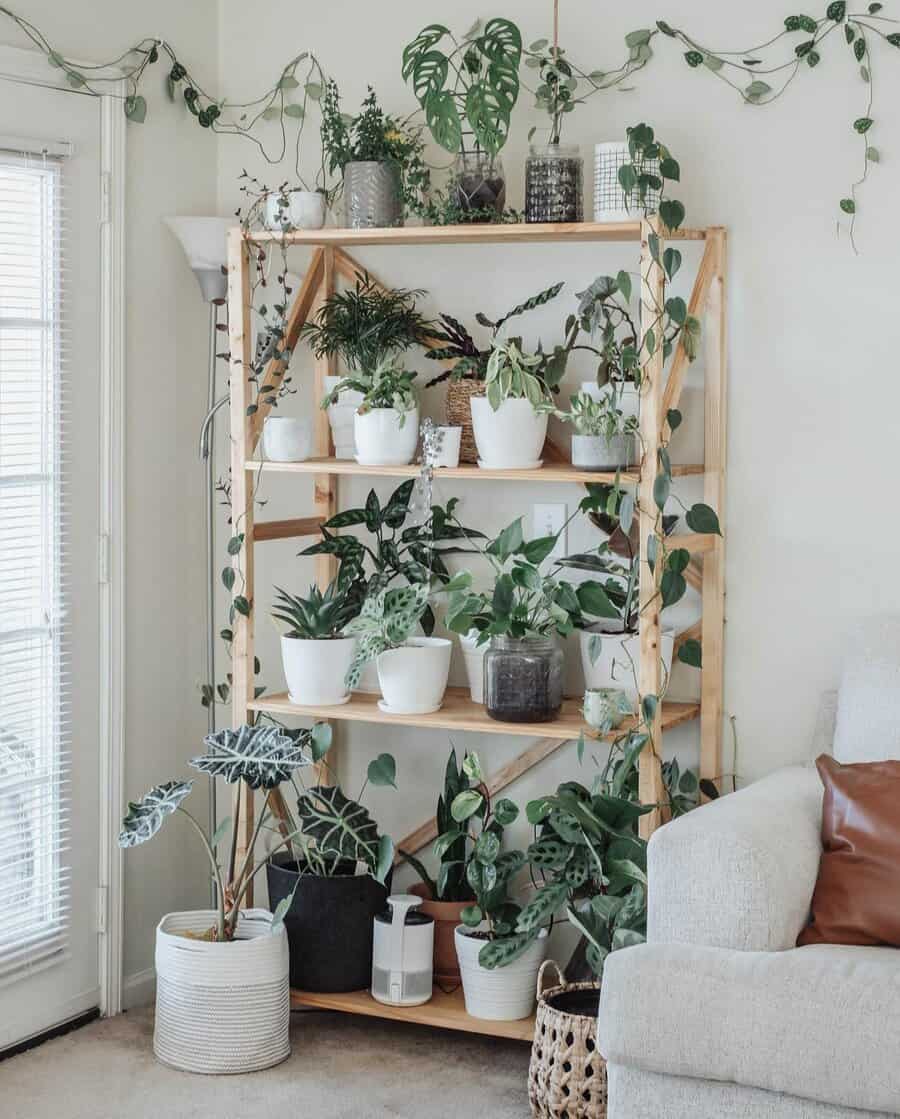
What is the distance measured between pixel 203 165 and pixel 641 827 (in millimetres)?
1888

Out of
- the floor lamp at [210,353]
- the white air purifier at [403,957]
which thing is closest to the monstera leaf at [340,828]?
the white air purifier at [403,957]

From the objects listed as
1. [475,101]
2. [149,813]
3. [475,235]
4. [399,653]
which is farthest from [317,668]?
[475,101]

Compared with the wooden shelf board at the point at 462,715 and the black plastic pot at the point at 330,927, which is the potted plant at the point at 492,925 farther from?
the black plastic pot at the point at 330,927

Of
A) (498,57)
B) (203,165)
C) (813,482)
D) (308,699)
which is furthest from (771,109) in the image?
(308,699)

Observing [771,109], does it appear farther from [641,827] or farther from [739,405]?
[641,827]

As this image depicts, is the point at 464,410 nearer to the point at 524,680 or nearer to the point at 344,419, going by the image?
the point at 344,419

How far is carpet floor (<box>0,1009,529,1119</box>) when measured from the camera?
2920 millimetres

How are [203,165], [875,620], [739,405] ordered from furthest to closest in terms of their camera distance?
[203,165] → [739,405] → [875,620]

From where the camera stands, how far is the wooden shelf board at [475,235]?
2.99 m

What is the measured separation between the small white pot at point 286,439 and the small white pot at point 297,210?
422 millimetres

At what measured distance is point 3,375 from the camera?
10.2 feet

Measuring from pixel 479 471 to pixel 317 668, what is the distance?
568 millimetres

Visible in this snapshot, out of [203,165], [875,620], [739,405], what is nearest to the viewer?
[875,620]

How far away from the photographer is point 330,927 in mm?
3262
